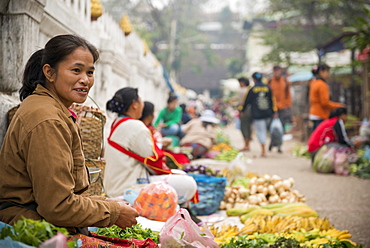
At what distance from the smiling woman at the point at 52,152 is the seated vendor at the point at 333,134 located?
645 cm

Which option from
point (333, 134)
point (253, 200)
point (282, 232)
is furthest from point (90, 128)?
point (333, 134)

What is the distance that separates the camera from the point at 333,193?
241 inches

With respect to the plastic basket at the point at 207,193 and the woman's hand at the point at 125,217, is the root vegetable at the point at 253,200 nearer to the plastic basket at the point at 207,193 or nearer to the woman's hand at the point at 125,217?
the plastic basket at the point at 207,193

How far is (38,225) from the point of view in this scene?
1.61 m

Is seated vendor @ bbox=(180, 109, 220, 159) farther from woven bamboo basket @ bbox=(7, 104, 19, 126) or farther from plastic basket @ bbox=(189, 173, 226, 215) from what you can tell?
woven bamboo basket @ bbox=(7, 104, 19, 126)

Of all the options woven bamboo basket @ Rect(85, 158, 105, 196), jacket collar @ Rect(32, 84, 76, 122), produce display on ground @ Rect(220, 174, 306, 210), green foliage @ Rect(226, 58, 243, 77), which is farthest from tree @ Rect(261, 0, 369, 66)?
green foliage @ Rect(226, 58, 243, 77)

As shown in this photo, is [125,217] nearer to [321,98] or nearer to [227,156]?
[227,156]

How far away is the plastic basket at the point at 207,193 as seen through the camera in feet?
15.5

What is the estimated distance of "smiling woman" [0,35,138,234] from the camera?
1839mm

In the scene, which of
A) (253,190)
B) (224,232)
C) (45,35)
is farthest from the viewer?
(253,190)

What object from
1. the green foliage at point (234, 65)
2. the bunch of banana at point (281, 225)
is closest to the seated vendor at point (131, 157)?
the bunch of banana at point (281, 225)

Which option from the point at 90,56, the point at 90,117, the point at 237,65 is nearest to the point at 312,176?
the point at 90,117

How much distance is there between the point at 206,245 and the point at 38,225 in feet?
3.78

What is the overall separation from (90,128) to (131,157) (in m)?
0.97
